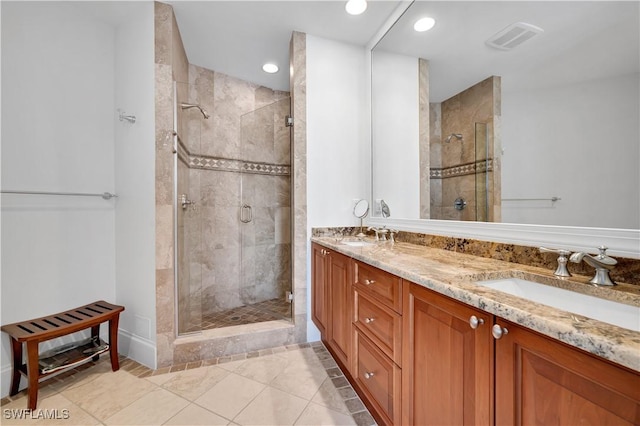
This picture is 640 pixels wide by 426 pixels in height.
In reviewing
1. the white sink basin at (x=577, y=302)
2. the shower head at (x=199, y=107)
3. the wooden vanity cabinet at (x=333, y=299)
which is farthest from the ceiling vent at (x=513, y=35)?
the shower head at (x=199, y=107)

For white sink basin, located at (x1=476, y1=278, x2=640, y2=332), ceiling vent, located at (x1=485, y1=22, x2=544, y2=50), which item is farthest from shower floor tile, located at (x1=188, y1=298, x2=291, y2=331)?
ceiling vent, located at (x1=485, y1=22, x2=544, y2=50)

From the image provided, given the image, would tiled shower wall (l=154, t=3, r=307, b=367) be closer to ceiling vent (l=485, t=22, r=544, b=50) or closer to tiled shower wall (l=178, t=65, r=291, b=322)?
tiled shower wall (l=178, t=65, r=291, b=322)

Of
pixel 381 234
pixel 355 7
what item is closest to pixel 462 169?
pixel 381 234

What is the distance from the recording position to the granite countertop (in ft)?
1.47

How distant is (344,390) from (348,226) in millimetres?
1185

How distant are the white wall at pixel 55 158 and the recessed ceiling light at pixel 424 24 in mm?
2264

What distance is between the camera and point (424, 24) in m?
1.74

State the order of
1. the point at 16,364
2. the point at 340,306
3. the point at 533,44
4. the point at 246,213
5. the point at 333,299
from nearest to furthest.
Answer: the point at 533,44
the point at 16,364
the point at 340,306
the point at 333,299
the point at 246,213

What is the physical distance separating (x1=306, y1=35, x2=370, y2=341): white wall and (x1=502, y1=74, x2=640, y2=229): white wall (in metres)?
1.22

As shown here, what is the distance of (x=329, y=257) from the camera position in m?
1.75

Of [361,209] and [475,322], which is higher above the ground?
[361,209]

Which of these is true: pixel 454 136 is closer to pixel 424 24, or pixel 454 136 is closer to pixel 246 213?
pixel 424 24

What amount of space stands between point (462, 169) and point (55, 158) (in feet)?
8.47

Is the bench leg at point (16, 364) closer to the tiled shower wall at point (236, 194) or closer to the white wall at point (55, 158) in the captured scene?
the white wall at point (55, 158)
